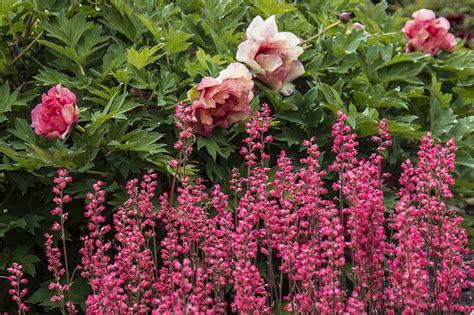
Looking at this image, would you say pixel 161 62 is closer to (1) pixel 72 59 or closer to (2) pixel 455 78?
(1) pixel 72 59

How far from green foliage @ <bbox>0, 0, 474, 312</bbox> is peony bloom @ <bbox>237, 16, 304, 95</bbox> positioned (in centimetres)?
8

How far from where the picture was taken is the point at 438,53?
3.90 meters

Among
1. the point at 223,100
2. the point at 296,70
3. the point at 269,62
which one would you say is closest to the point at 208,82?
the point at 223,100

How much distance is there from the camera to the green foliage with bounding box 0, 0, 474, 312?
2.80 meters

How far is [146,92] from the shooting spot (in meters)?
3.08

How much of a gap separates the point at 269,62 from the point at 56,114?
2.77 feet

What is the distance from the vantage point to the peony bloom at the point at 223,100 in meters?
2.78

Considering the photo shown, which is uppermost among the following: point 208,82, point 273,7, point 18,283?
point 273,7

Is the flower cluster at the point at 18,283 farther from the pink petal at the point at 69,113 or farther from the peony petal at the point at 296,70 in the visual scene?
the peony petal at the point at 296,70

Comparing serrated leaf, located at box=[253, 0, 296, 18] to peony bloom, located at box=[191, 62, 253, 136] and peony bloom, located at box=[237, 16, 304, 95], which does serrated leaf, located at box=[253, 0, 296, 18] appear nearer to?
peony bloom, located at box=[237, 16, 304, 95]

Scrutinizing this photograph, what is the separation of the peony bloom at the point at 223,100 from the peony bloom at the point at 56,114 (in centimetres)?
40

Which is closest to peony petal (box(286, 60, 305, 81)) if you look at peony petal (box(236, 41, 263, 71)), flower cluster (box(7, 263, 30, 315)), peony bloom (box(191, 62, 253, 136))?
peony petal (box(236, 41, 263, 71))

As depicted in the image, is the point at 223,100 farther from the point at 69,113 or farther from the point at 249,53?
the point at 69,113

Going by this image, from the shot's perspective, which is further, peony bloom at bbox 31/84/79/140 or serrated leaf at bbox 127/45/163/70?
serrated leaf at bbox 127/45/163/70
